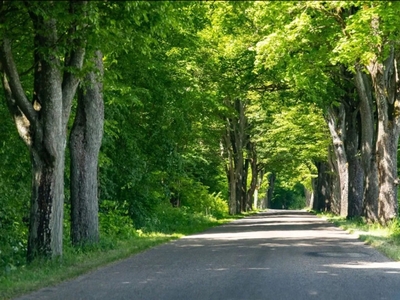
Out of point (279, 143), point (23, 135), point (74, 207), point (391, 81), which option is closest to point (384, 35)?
point (391, 81)

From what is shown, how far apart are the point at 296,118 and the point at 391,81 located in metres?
21.0

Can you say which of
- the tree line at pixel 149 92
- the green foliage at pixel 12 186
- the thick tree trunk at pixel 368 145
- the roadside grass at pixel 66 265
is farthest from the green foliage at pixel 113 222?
the thick tree trunk at pixel 368 145

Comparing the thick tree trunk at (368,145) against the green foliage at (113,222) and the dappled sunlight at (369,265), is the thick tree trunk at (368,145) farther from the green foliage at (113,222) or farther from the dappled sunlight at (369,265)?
the dappled sunlight at (369,265)

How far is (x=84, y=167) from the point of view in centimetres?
1875

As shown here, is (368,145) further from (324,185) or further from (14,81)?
(324,185)

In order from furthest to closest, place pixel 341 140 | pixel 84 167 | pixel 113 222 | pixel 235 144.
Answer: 1. pixel 235 144
2. pixel 341 140
3. pixel 113 222
4. pixel 84 167

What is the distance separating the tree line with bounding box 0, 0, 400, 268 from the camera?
13984 millimetres

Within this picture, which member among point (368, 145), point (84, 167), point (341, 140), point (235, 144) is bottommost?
point (84, 167)

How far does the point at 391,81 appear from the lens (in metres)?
25.9

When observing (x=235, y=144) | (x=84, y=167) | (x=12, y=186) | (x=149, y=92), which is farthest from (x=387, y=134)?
(x=235, y=144)

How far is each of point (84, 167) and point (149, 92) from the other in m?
7.19

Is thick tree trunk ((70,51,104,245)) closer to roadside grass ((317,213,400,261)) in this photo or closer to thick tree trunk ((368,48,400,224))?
roadside grass ((317,213,400,261))

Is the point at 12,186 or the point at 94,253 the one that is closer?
the point at 94,253

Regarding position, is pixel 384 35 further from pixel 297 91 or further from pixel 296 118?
pixel 296 118
